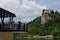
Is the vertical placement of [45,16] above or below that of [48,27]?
above

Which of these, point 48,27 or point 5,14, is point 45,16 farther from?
point 5,14

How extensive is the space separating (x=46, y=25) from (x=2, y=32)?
442 feet

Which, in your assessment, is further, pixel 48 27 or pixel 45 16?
pixel 45 16

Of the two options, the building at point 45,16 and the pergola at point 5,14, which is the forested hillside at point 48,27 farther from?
the pergola at point 5,14

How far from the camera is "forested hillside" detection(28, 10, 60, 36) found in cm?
14600

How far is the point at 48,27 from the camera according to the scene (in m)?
157

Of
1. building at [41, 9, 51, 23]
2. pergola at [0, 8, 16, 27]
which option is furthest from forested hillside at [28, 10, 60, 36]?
pergola at [0, 8, 16, 27]

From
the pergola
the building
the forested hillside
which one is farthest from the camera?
the building

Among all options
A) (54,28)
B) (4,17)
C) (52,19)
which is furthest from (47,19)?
(4,17)

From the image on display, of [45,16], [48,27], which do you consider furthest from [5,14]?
[45,16]

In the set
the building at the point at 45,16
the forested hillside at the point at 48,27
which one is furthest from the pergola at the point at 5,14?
the building at the point at 45,16

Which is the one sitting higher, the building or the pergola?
the building

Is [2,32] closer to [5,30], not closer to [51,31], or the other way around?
[5,30]

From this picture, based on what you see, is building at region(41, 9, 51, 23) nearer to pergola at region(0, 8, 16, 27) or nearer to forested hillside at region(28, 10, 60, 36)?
forested hillside at region(28, 10, 60, 36)
